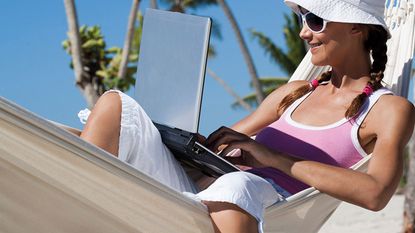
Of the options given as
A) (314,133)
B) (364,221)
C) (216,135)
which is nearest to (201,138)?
(216,135)

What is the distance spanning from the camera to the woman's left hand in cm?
243

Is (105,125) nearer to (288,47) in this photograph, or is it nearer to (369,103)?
(369,103)

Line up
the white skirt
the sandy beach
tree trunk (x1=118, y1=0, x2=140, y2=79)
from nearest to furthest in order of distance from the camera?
the white skirt < the sandy beach < tree trunk (x1=118, y1=0, x2=140, y2=79)

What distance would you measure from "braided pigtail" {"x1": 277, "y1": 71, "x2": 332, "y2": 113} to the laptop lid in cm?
48

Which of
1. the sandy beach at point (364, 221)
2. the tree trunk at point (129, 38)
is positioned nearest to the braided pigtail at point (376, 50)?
the sandy beach at point (364, 221)

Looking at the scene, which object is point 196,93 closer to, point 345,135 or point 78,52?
point 345,135

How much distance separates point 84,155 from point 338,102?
0.90 metres

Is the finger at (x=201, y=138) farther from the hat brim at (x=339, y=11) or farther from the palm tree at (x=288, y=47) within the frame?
the palm tree at (x=288, y=47)

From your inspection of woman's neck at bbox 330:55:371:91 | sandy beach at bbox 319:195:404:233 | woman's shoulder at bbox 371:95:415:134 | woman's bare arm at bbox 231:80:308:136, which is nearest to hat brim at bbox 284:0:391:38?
woman's neck at bbox 330:55:371:91

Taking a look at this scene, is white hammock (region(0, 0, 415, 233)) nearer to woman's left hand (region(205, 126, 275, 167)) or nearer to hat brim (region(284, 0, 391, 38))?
woman's left hand (region(205, 126, 275, 167))

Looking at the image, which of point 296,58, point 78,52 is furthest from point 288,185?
point 296,58

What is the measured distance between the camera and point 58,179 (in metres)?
2.14

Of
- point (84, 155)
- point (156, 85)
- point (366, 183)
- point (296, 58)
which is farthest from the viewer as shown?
point (296, 58)

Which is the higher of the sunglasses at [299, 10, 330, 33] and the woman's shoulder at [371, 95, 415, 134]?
the sunglasses at [299, 10, 330, 33]
